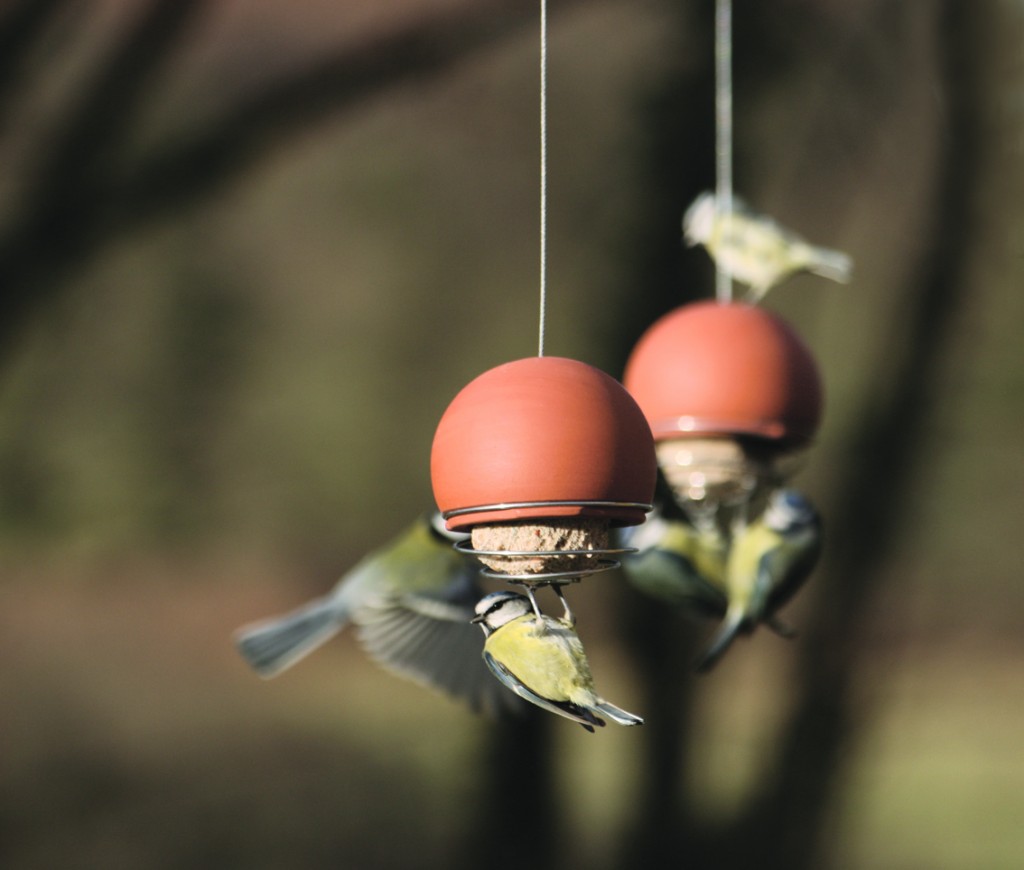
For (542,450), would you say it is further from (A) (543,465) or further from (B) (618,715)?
(B) (618,715)

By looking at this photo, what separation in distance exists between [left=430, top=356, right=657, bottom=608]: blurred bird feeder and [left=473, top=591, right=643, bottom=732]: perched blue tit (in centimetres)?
5

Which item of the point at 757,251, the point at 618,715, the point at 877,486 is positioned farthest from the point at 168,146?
the point at 618,715

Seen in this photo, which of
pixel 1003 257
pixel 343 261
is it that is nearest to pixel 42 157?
pixel 343 261

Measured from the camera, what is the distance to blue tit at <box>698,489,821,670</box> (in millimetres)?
1785

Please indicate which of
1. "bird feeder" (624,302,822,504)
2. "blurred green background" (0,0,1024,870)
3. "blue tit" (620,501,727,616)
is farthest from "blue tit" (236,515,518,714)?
"blurred green background" (0,0,1024,870)

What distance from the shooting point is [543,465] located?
4.01 ft

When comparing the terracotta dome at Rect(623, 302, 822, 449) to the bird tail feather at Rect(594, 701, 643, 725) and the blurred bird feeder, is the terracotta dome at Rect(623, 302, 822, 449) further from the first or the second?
the bird tail feather at Rect(594, 701, 643, 725)

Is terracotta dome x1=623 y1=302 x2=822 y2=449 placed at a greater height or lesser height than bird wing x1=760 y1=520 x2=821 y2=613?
greater

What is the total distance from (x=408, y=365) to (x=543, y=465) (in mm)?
2562

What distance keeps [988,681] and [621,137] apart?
225cm

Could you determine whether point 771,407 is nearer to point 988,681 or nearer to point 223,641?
point 223,641

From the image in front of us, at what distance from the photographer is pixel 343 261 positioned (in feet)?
12.3

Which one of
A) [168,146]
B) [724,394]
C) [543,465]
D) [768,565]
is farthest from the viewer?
[168,146]

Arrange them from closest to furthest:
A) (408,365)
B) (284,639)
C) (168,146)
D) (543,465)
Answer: (543,465), (284,639), (168,146), (408,365)
